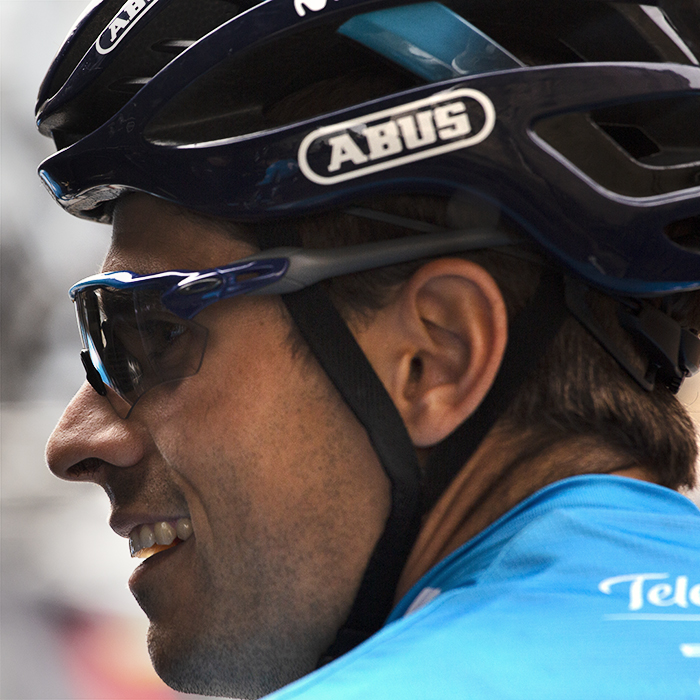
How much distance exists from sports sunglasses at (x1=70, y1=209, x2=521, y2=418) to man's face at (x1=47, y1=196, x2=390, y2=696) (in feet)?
0.11

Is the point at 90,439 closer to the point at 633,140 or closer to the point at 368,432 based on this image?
the point at 368,432

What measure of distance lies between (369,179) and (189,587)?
82 cm

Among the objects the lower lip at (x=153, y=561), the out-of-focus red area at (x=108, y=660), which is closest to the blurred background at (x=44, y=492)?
the out-of-focus red area at (x=108, y=660)

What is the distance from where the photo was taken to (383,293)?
146 cm

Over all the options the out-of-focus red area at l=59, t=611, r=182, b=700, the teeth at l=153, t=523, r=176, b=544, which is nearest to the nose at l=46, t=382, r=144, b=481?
the teeth at l=153, t=523, r=176, b=544

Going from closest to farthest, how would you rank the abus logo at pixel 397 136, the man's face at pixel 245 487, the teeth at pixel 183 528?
the abus logo at pixel 397 136
the man's face at pixel 245 487
the teeth at pixel 183 528

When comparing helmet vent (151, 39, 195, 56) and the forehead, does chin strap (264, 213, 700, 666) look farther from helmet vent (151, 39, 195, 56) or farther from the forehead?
helmet vent (151, 39, 195, 56)

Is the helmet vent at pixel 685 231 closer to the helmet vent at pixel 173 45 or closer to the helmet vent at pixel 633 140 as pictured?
the helmet vent at pixel 633 140

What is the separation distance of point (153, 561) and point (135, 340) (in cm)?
44

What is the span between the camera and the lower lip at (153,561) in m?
1.63

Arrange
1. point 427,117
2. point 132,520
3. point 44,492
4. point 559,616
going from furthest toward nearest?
1. point 44,492
2. point 132,520
3. point 427,117
4. point 559,616

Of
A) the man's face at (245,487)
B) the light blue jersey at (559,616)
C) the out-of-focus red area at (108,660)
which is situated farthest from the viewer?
the out-of-focus red area at (108,660)

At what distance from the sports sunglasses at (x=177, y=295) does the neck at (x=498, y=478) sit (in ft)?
1.13

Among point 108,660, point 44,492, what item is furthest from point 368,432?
point 44,492
